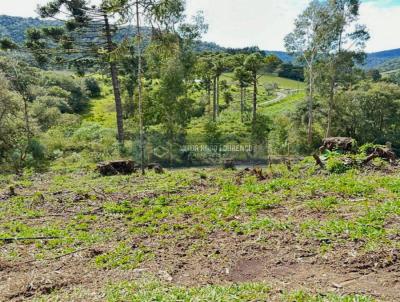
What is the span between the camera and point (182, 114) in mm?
26844

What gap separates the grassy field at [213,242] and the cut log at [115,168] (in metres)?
4.22

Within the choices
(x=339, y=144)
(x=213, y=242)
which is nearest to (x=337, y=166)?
(x=339, y=144)

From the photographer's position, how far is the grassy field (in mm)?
5566

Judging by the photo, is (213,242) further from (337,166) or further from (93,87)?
(93,87)

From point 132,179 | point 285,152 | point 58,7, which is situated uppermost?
point 58,7

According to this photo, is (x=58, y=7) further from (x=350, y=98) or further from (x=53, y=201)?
(x=350, y=98)

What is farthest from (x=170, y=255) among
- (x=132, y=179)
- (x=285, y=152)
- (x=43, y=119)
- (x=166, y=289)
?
(x=43, y=119)

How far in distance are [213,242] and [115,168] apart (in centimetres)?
1052

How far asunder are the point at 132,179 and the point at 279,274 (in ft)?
33.0

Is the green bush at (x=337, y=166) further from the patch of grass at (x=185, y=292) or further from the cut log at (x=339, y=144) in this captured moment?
the patch of grass at (x=185, y=292)

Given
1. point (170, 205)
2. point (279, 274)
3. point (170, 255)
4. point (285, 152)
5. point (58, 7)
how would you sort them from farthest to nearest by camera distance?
point (285, 152)
point (58, 7)
point (170, 205)
point (170, 255)
point (279, 274)

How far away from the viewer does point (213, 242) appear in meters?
7.55

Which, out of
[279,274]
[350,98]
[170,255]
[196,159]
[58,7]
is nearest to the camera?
[279,274]

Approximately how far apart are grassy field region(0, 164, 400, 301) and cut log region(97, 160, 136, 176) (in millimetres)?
4220
